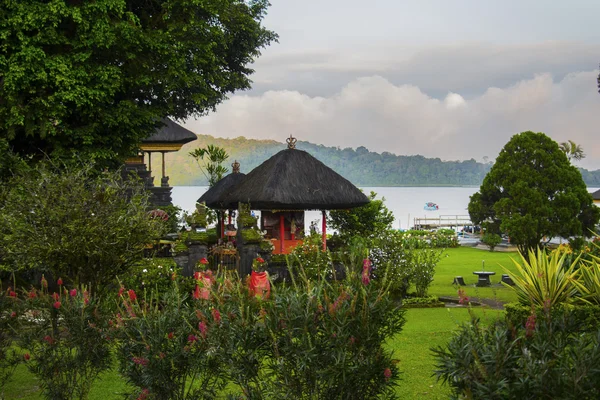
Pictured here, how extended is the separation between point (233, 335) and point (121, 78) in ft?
36.3

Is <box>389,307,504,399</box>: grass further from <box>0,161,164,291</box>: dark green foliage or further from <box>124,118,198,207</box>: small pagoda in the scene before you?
<box>124,118,198,207</box>: small pagoda

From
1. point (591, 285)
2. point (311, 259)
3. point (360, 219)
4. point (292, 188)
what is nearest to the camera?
point (591, 285)

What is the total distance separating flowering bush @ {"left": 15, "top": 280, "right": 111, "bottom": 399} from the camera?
6.12 metres

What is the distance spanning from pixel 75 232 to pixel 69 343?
4.78 ft

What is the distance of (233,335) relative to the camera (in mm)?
4746

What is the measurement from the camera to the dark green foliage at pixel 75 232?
23.6 ft

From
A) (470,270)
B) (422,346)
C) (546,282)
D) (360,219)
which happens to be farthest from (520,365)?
(470,270)

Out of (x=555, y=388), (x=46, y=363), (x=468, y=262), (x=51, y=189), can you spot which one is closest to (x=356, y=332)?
(x=555, y=388)

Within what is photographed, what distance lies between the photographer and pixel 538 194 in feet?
59.4

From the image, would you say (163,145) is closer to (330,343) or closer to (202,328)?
(202,328)

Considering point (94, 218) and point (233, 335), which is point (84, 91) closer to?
point (94, 218)

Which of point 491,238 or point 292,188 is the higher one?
point 292,188

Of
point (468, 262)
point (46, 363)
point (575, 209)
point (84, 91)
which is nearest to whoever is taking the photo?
point (46, 363)

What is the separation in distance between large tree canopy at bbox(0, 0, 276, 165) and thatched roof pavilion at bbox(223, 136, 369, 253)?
364cm
